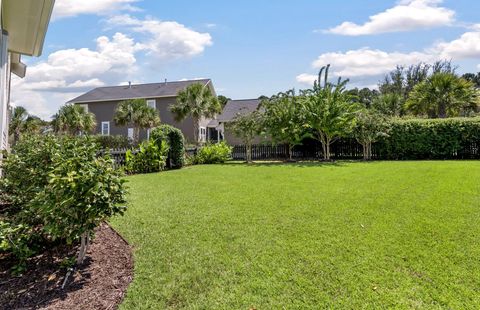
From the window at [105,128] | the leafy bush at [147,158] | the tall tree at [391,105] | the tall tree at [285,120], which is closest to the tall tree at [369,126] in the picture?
the tall tree at [285,120]

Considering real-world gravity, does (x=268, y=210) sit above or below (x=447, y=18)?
below

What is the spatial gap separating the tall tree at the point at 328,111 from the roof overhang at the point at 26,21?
12940 millimetres

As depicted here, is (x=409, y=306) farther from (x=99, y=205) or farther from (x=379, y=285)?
(x=99, y=205)

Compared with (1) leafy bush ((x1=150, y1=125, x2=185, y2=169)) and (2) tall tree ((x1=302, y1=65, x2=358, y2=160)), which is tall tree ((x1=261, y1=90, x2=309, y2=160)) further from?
(1) leafy bush ((x1=150, y1=125, x2=185, y2=169))

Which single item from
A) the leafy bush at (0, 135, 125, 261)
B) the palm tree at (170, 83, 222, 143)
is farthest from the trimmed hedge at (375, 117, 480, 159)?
the leafy bush at (0, 135, 125, 261)

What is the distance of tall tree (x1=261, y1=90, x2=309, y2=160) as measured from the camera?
55.7 feet

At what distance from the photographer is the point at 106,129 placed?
32219 mm

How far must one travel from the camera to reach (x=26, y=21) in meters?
5.36

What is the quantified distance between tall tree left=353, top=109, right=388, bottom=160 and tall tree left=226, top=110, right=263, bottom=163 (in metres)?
5.24

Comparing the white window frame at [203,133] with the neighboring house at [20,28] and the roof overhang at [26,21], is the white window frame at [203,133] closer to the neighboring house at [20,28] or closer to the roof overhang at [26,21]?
the neighboring house at [20,28]

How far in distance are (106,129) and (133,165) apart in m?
21.2

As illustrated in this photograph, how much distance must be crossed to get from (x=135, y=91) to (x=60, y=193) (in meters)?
31.7

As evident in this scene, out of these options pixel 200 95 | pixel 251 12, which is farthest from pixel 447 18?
pixel 200 95

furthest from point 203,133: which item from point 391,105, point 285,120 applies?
point 391,105
